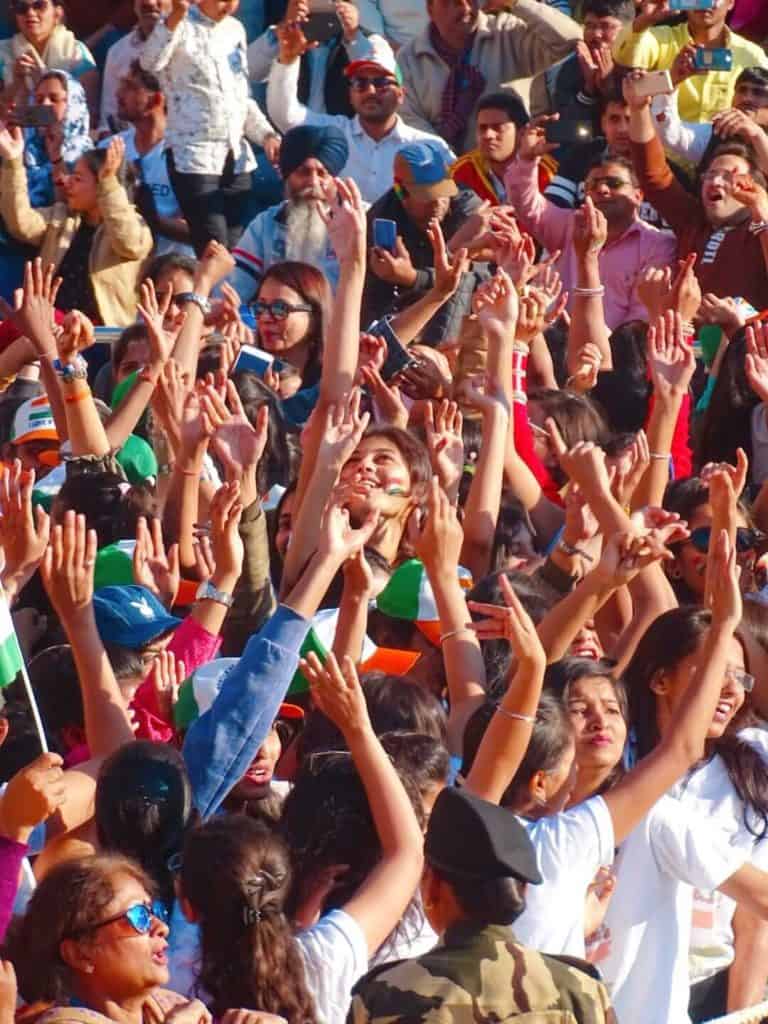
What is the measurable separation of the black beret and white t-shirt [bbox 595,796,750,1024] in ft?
2.93

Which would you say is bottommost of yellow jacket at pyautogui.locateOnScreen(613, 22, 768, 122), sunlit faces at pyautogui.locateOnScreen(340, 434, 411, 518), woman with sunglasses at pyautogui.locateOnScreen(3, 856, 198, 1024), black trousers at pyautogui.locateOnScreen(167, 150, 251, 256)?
black trousers at pyautogui.locateOnScreen(167, 150, 251, 256)

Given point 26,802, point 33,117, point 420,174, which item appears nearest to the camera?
point 26,802

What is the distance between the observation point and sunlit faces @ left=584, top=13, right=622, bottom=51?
9.67 m

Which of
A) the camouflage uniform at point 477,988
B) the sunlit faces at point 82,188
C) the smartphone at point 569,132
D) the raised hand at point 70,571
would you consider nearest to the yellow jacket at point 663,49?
the smartphone at point 569,132

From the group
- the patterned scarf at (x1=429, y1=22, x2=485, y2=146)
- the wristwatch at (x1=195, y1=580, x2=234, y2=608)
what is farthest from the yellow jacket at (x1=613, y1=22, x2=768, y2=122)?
the wristwatch at (x1=195, y1=580, x2=234, y2=608)

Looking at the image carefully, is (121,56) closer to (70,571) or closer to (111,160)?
(111,160)

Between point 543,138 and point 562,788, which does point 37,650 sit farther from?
point 543,138

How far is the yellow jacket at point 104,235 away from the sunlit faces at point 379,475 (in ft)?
8.97

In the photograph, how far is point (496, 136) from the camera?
8.87m

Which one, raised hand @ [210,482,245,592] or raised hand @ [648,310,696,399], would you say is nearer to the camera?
raised hand @ [210,482,245,592]

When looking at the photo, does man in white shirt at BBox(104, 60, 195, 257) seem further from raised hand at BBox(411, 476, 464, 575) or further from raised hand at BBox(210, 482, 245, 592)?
raised hand at BBox(411, 476, 464, 575)

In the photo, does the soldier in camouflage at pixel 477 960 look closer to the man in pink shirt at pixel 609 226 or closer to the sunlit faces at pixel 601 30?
the man in pink shirt at pixel 609 226

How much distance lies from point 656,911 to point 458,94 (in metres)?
6.57

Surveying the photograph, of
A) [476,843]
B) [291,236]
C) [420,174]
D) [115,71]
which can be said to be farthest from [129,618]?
[115,71]
